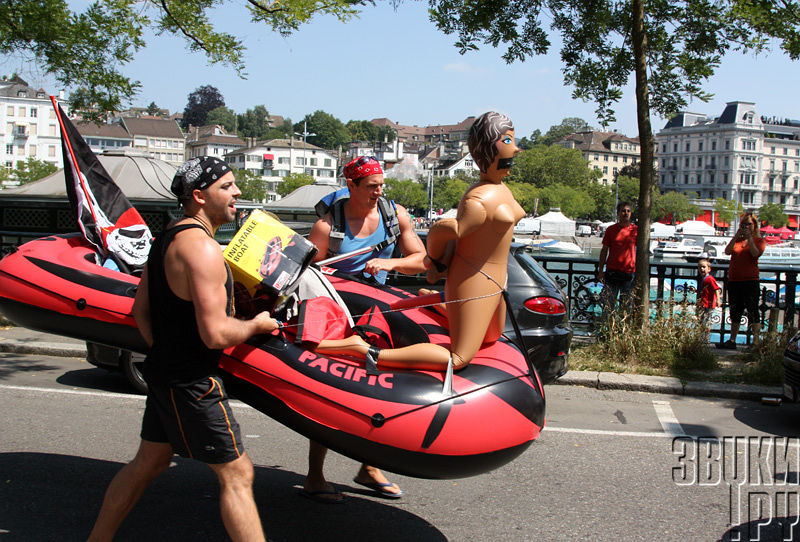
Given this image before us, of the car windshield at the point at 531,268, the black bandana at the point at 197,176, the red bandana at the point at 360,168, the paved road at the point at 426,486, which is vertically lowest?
the paved road at the point at 426,486

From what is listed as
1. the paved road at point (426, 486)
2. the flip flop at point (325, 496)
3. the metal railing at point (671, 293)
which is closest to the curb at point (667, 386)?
the paved road at point (426, 486)

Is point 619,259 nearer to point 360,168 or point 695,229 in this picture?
point 360,168

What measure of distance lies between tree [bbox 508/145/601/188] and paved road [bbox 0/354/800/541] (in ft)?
417

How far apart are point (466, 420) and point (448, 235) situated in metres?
0.90

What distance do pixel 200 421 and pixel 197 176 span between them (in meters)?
1.08

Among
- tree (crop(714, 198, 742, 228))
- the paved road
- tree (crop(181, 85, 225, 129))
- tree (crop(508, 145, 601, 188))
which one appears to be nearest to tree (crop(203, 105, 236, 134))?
tree (crop(181, 85, 225, 129))

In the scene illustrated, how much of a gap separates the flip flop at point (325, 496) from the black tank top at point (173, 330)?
1.52m

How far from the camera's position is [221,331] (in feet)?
9.86

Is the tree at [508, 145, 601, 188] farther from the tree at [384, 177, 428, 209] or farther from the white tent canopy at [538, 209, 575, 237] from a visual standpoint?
the white tent canopy at [538, 209, 575, 237]

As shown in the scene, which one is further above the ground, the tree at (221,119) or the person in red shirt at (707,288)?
the tree at (221,119)

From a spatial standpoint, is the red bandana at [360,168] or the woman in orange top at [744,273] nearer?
the red bandana at [360,168]

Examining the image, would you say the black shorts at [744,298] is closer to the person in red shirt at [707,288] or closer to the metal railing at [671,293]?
the metal railing at [671,293]

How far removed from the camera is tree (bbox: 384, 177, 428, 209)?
108750 millimetres

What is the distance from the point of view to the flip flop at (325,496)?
14.2 ft
